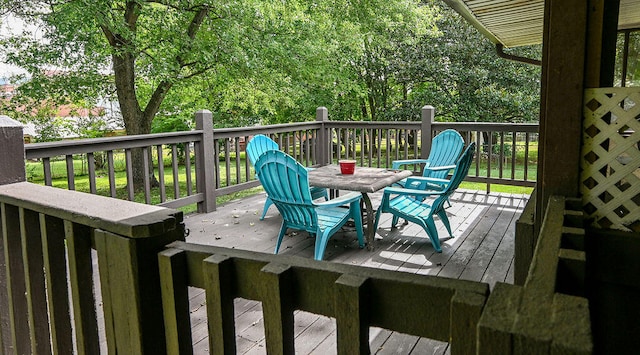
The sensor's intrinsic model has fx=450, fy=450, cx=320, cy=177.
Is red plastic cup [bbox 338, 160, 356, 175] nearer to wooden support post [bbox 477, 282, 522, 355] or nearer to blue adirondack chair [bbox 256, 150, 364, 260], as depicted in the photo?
blue adirondack chair [bbox 256, 150, 364, 260]

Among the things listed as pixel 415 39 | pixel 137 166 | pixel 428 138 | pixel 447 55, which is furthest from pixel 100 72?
pixel 447 55

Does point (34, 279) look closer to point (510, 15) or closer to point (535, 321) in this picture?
point (535, 321)

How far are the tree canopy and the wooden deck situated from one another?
3.89 meters

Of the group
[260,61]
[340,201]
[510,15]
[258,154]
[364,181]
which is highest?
[260,61]

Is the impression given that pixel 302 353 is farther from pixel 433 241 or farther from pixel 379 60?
pixel 379 60

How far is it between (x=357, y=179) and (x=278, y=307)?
11.2 ft

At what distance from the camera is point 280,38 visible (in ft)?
30.7

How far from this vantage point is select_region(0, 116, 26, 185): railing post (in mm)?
1589

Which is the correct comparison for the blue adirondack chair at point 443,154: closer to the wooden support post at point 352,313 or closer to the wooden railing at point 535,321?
the wooden support post at point 352,313

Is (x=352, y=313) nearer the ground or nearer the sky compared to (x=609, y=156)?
nearer the ground

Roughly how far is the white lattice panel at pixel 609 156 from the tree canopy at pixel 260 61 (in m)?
6.95

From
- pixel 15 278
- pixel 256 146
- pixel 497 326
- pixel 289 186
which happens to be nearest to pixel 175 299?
pixel 497 326

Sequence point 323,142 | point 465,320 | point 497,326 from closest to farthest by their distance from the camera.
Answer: point 497,326 → point 465,320 → point 323,142

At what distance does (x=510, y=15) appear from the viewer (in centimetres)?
→ 393
